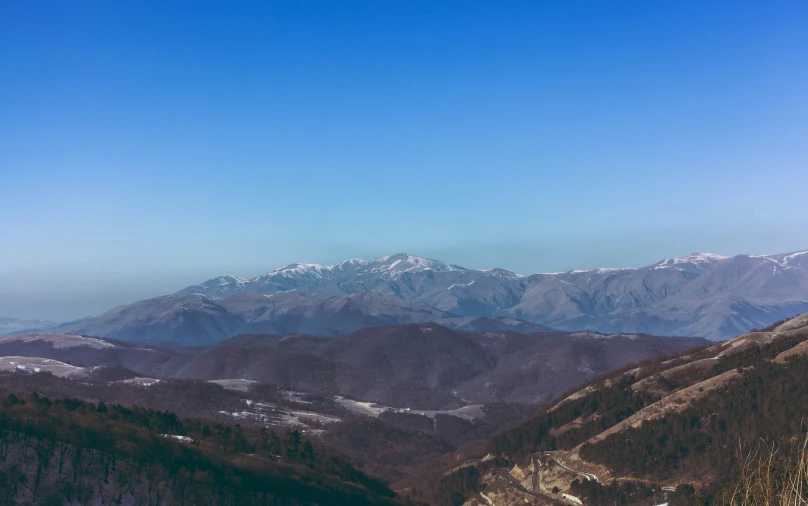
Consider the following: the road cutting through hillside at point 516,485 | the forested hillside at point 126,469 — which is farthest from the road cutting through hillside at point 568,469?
the forested hillside at point 126,469

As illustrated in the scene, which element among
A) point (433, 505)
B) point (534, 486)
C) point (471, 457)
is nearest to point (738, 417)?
point (534, 486)

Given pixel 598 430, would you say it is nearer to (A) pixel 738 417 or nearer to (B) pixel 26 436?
(A) pixel 738 417

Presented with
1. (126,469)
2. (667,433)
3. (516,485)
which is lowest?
(516,485)

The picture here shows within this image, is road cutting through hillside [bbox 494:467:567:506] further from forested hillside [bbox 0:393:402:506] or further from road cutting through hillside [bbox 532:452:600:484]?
forested hillside [bbox 0:393:402:506]

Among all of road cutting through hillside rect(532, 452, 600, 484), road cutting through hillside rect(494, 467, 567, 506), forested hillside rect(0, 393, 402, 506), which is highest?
forested hillside rect(0, 393, 402, 506)

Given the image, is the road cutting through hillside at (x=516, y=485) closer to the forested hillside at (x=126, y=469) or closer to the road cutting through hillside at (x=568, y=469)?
the road cutting through hillside at (x=568, y=469)

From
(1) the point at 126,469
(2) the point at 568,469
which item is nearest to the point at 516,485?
(2) the point at 568,469

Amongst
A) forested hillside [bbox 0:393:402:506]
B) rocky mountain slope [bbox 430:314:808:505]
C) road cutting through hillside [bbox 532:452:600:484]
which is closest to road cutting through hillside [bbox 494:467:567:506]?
rocky mountain slope [bbox 430:314:808:505]

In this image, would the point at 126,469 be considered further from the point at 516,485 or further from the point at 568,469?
the point at 568,469
